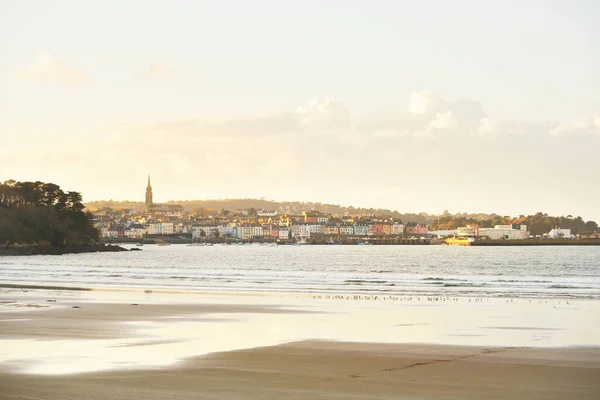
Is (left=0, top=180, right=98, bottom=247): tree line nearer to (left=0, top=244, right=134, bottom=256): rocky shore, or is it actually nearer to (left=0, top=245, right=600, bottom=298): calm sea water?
(left=0, top=244, right=134, bottom=256): rocky shore

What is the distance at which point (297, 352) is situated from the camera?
57.0ft

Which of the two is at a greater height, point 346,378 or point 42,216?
point 42,216

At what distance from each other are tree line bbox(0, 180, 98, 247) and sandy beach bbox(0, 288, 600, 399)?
126288 millimetres

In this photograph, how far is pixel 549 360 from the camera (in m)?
16.2

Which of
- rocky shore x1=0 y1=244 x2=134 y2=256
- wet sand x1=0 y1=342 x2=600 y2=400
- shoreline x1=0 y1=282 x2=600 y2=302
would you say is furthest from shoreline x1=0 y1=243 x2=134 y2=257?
wet sand x1=0 y1=342 x2=600 y2=400

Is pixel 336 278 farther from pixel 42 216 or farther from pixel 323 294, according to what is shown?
pixel 42 216

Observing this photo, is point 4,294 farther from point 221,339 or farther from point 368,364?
point 368,364

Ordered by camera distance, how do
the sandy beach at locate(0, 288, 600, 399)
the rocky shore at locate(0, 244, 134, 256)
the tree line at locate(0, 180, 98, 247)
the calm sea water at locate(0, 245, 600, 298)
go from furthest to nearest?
the tree line at locate(0, 180, 98, 247), the rocky shore at locate(0, 244, 134, 256), the calm sea water at locate(0, 245, 600, 298), the sandy beach at locate(0, 288, 600, 399)

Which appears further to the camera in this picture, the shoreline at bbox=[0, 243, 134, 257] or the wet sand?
the shoreline at bbox=[0, 243, 134, 257]

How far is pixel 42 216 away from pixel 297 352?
147 m

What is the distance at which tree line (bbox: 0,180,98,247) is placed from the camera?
150625mm

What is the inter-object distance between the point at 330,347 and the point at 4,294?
23376 millimetres

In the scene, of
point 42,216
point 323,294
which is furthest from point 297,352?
point 42,216

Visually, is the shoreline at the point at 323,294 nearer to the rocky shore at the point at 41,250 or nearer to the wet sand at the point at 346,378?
the wet sand at the point at 346,378
